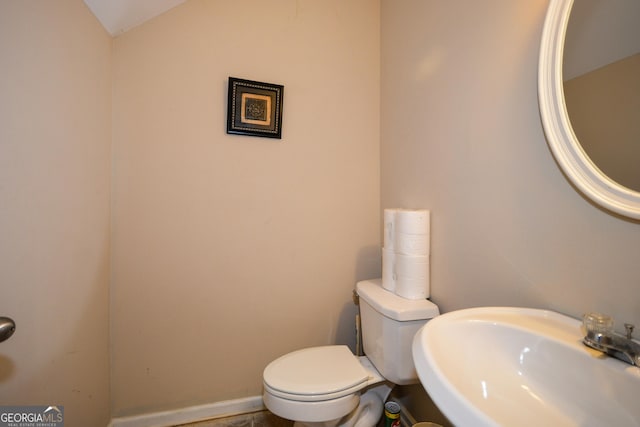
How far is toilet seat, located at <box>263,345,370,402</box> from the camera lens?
3.19 ft

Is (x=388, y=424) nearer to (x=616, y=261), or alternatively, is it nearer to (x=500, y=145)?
(x=616, y=261)

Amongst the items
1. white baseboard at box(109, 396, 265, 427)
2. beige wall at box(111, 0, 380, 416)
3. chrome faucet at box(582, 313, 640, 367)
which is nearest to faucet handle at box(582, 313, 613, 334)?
chrome faucet at box(582, 313, 640, 367)

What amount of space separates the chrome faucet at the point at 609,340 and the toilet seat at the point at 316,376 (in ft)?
2.49

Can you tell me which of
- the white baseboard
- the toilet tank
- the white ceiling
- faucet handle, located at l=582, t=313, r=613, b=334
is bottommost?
the white baseboard

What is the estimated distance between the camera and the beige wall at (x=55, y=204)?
68 cm

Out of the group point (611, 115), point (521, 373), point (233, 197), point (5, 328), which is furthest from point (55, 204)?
point (611, 115)

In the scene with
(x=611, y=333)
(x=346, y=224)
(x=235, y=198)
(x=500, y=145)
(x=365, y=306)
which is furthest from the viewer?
(x=346, y=224)

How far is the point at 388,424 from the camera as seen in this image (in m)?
1.08

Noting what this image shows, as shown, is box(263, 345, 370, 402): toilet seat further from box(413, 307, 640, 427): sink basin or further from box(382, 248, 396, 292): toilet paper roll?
box(413, 307, 640, 427): sink basin

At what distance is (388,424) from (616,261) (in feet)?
3.23

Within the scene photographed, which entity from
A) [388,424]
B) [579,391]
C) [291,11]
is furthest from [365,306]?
[291,11]

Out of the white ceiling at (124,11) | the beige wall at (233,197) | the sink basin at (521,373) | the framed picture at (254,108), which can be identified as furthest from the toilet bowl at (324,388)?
→ the white ceiling at (124,11)

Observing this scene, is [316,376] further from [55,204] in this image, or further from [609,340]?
[55,204]

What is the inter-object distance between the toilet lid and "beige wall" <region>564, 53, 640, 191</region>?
1015mm
